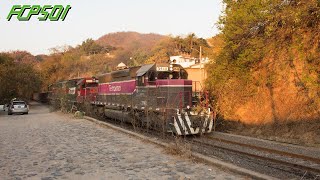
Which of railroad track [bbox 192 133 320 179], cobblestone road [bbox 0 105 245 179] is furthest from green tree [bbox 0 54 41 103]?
railroad track [bbox 192 133 320 179]

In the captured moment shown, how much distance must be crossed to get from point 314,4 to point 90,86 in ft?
67.3

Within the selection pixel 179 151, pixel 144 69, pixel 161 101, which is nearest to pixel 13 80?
pixel 144 69

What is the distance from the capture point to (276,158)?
9602 millimetres

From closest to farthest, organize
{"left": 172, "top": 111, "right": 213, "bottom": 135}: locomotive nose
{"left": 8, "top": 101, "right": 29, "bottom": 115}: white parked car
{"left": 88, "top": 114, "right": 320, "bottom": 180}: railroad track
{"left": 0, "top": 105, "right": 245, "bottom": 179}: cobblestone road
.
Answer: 1. {"left": 0, "top": 105, "right": 245, "bottom": 179}: cobblestone road
2. {"left": 88, "top": 114, "right": 320, "bottom": 180}: railroad track
3. {"left": 172, "top": 111, "right": 213, "bottom": 135}: locomotive nose
4. {"left": 8, "top": 101, "right": 29, "bottom": 115}: white parked car

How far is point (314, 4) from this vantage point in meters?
13.0

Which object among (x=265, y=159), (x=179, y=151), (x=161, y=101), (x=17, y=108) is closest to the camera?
(x=179, y=151)

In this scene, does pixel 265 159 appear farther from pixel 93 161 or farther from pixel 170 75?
pixel 170 75

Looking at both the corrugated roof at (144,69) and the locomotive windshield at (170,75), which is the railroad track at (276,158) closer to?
the locomotive windshield at (170,75)


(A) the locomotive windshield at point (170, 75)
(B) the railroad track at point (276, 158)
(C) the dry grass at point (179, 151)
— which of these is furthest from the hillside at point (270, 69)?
(C) the dry grass at point (179, 151)

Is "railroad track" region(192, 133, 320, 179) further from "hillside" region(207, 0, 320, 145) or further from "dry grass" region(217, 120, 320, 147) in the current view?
"hillside" region(207, 0, 320, 145)

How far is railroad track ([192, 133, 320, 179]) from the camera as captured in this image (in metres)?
8.12

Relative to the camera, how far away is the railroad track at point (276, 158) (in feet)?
26.7

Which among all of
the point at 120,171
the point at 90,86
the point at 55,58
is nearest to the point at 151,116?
the point at 120,171

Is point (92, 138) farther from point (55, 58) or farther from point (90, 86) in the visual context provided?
point (55, 58)
